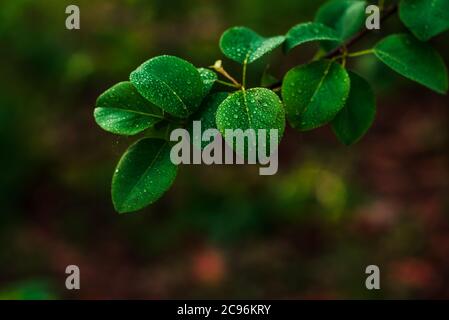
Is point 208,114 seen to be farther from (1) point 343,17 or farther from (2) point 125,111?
(1) point 343,17

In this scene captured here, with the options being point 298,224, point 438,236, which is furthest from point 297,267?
point 438,236

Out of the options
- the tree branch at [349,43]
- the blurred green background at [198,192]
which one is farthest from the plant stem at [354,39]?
the blurred green background at [198,192]

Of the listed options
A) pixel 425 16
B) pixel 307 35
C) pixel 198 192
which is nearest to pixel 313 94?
pixel 307 35

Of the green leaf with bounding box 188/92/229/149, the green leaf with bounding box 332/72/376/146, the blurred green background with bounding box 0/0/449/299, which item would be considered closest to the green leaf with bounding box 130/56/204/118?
the green leaf with bounding box 188/92/229/149

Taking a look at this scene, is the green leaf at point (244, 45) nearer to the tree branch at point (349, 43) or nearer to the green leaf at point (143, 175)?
the tree branch at point (349, 43)

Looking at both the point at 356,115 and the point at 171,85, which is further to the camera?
the point at 356,115

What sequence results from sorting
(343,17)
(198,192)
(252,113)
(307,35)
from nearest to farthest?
(252,113) → (307,35) → (343,17) → (198,192)

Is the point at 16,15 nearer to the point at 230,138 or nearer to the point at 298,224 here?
the point at 298,224
